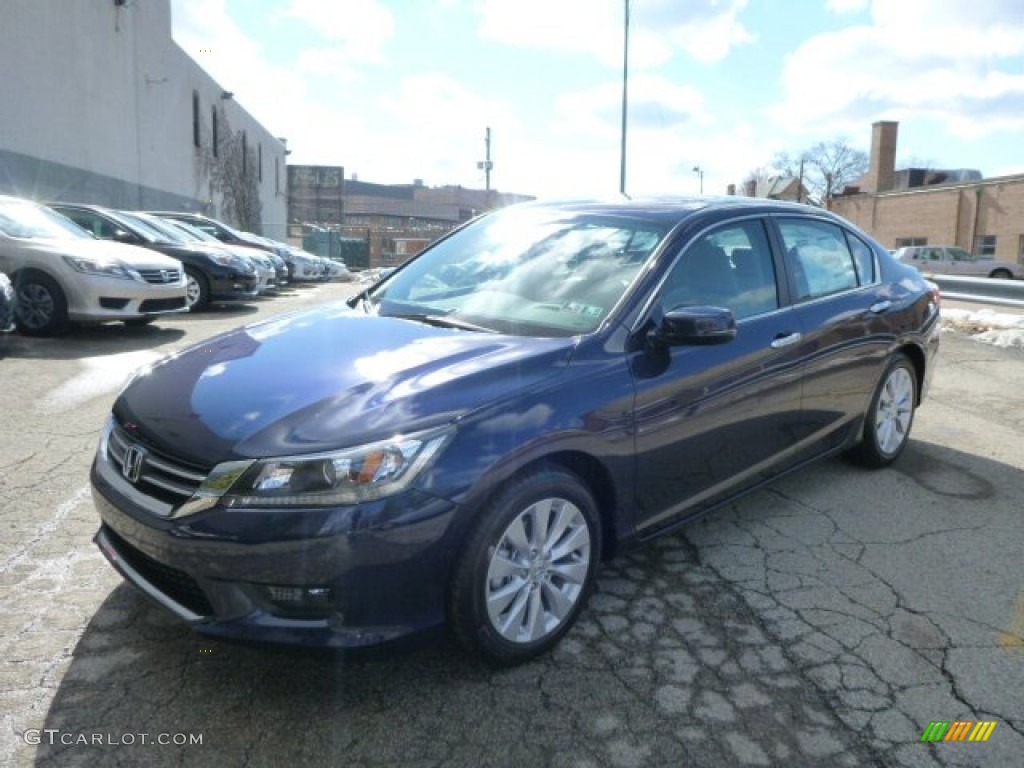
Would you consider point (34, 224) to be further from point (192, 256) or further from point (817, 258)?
point (817, 258)

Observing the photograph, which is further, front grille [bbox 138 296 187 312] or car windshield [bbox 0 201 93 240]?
front grille [bbox 138 296 187 312]

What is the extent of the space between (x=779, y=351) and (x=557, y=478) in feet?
5.33

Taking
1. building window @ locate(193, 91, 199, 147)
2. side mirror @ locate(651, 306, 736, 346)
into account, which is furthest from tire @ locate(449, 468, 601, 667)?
building window @ locate(193, 91, 199, 147)

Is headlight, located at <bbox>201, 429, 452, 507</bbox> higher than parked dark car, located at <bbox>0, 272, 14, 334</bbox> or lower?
lower

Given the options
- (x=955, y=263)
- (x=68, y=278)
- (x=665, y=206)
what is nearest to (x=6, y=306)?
(x=68, y=278)

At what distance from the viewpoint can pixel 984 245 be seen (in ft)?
126

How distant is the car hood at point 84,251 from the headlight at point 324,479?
7.70 meters

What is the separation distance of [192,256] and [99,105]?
1126 cm

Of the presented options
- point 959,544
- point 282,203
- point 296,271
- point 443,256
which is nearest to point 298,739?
point 443,256

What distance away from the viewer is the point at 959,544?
12.9 ft

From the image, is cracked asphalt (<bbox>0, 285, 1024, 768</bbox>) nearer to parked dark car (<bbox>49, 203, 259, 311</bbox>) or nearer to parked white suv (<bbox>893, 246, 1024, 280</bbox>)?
parked dark car (<bbox>49, 203, 259, 311</bbox>)

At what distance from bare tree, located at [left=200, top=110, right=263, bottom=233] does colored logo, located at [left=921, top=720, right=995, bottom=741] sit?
32589mm

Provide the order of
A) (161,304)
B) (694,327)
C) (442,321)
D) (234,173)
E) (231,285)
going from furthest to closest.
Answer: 1. (234,173)
2. (231,285)
3. (161,304)
4. (442,321)
5. (694,327)

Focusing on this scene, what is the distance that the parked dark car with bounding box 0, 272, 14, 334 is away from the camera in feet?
24.5
